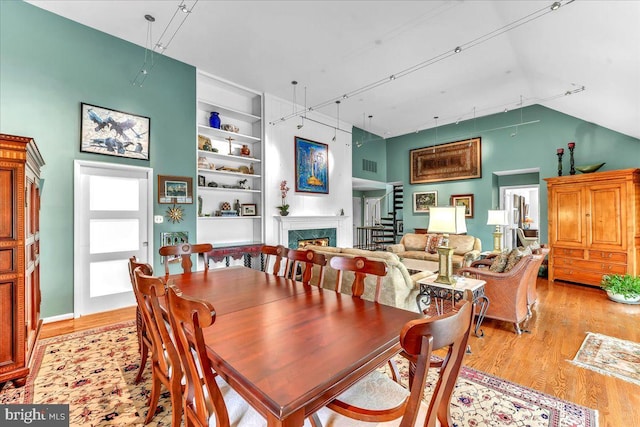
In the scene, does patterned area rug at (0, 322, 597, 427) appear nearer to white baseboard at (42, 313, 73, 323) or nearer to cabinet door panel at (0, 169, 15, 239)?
white baseboard at (42, 313, 73, 323)

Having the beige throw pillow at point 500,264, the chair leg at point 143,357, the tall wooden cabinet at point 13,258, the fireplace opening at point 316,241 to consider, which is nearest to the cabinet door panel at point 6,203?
the tall wooden cabinet at point 13,258

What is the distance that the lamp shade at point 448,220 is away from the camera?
9.03 feet

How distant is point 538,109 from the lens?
20.1 ft

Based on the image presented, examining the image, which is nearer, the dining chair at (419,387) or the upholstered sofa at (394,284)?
the dining chair at (419,387)

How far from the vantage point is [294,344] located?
47.7 inches

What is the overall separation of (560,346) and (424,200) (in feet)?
17.6

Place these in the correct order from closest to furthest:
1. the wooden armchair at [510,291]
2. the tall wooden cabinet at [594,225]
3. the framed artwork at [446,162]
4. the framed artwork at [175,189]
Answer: the wooden armchair at [510,291] < the framed artwork at [175,189] < the tall wooden cabinet at [594,225] < the framed artwork at [446,162]

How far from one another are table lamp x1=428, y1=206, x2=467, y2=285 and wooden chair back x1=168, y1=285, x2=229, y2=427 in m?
2.37

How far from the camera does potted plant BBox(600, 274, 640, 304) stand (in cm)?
409

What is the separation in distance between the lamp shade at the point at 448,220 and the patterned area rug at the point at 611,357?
151 cm

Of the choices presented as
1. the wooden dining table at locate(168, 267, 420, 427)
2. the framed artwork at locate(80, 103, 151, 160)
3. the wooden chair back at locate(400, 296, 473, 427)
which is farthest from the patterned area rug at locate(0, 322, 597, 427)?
the framed artwork at locate(80, 103, 151, 160)

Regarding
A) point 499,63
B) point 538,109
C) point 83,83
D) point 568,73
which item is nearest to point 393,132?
point 538,109

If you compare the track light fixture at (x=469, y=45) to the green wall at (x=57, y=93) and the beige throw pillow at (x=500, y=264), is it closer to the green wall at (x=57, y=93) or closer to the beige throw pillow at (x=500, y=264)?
the beige throw pillow at (x=500, y=264)

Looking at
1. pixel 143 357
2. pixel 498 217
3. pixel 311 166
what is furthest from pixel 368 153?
pixel 143 357
